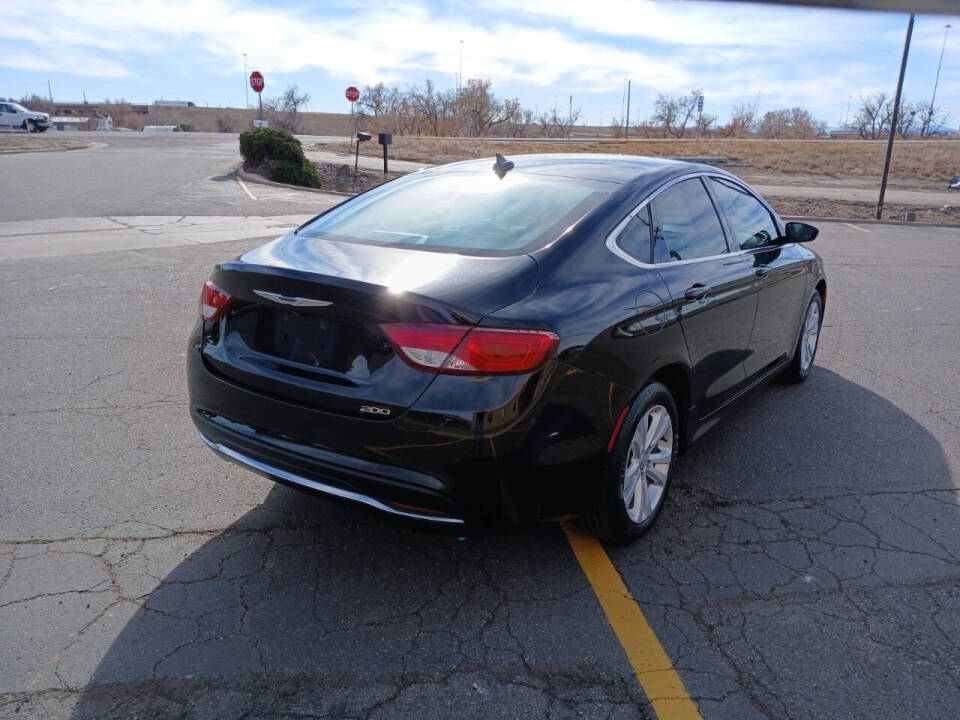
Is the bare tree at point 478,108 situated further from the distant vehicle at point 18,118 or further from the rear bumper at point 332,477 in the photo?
the rear bumper at point 332,477

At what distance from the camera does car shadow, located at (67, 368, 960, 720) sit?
8.50 ft

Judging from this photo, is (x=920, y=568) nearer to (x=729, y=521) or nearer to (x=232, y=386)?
(x=729, y=521)

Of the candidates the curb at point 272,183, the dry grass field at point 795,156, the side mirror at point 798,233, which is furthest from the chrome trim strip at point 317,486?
the dry grass field at point 795,156

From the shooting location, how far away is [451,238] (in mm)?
3510

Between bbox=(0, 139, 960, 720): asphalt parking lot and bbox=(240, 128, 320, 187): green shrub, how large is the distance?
54.1 feet

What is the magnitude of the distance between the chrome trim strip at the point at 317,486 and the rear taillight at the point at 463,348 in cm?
55

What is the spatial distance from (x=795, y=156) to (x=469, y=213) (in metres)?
43.1

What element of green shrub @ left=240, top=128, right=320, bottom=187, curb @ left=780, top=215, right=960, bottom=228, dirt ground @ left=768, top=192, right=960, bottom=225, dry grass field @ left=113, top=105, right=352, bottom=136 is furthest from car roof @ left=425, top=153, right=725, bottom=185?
dry grass field @ left=113, top=105, right=352, bottom=136

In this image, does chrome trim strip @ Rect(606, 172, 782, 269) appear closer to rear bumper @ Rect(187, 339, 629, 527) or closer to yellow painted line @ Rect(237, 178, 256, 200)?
rear bumper @ Rect(187, 339, 629, 527)

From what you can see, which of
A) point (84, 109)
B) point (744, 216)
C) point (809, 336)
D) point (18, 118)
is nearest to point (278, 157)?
point (809, 336)

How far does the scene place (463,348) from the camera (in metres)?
2.80

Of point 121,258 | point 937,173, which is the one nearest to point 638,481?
point 121,258

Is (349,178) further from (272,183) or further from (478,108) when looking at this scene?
(478,108)

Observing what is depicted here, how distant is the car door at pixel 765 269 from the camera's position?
15.3 ft
